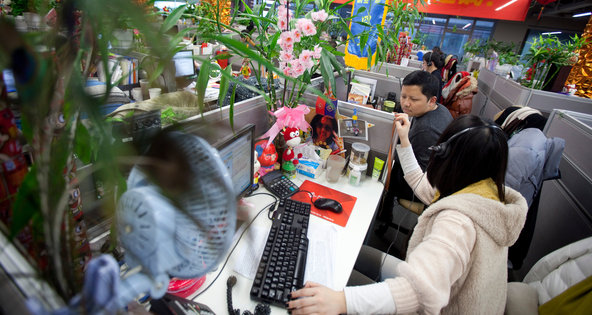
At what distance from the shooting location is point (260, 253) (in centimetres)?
95

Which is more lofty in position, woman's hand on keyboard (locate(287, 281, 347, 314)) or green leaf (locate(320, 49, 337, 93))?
green leaf (locate(320, 49, 337, 93))

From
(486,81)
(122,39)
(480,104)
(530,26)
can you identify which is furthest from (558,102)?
(530,26)

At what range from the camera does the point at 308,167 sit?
1.52 meters

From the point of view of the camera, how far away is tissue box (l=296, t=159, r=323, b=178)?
1.51m

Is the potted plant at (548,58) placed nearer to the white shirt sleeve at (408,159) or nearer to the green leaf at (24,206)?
the white shirt sleeve at (408,159)

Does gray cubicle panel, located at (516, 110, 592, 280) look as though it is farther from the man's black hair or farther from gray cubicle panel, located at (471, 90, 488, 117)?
gray cubicle panel, located at (471, 90, 488, 117)

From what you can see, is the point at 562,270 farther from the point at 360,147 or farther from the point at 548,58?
the point at 548,58

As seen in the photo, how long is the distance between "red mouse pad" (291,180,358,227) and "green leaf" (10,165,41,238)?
1049mm

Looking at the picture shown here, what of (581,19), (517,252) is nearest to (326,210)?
(517,252)

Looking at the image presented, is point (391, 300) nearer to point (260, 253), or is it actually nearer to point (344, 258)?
point (344, 258)

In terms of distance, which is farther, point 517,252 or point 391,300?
point 517,252

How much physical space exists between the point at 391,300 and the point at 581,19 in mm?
12191

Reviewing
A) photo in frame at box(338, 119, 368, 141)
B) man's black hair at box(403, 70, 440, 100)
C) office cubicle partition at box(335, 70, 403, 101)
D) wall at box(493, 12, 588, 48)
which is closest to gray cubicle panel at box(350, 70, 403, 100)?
office cubicle partition at box(335, 70, 403, 101)

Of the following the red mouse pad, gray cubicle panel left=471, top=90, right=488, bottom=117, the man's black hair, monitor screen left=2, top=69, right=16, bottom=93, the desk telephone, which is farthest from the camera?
gray cubicle panel left=471, top=90, right=488, bottom=117
